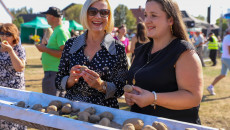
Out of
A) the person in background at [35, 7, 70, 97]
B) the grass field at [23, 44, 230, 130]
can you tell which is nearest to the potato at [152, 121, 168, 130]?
the person in background at [35, 7, 70, 97]

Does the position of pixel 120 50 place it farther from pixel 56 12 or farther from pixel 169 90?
pixel 56 12

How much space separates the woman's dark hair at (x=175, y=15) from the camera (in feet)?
6.13

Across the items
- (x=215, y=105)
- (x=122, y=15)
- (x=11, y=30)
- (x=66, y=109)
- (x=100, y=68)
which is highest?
(x=11, y=30)

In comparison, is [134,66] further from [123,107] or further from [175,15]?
[123,107]

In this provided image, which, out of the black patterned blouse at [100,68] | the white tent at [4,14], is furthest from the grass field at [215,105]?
the white tent at [4,14]

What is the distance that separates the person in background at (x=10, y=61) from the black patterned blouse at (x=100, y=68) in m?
1.16

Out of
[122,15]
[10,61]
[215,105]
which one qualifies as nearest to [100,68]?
[10,61]

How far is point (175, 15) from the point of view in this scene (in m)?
1.90

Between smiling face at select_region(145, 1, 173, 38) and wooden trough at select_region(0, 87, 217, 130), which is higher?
smiling face at select_region(145, 1, 173, 38)

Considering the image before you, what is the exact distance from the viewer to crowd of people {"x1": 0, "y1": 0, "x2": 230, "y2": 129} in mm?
1760

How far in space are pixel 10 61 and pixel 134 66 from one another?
6.42 ft

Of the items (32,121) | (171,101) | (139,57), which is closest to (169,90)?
(171,101)

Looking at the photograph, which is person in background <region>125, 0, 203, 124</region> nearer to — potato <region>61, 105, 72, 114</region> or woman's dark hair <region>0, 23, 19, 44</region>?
potato <region>61, 105, 72, 114</region>

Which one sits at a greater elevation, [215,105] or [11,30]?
[11,30]
